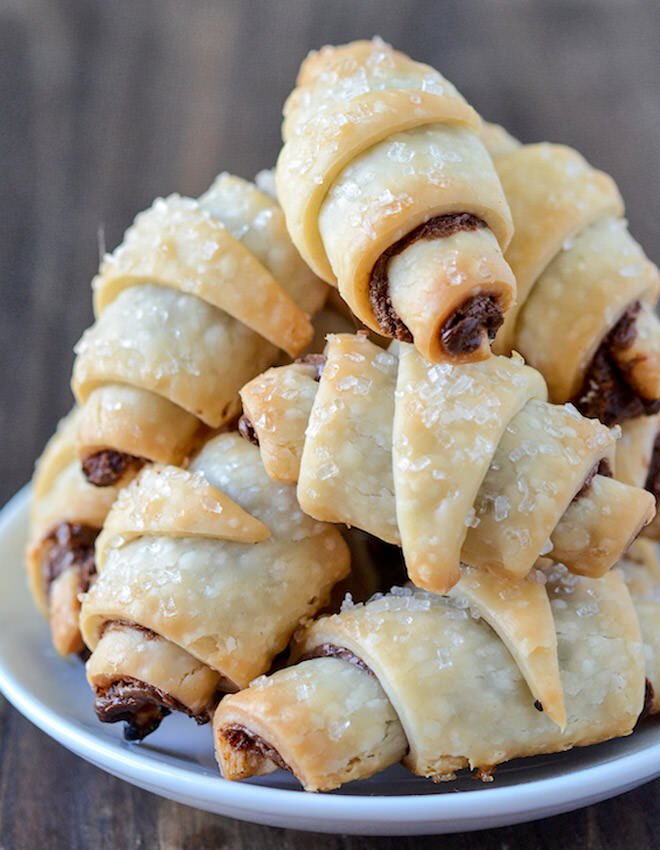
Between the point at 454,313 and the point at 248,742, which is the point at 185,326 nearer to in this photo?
the point at 454,313

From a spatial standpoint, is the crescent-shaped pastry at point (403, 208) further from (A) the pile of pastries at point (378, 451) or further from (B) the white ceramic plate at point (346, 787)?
(B) the white ceramic plate at point (346, 787)

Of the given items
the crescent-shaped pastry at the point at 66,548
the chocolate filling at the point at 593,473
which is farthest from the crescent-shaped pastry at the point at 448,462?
the crescent-shaped pastry at the point at 66,548

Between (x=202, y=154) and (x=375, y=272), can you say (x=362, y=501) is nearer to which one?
(x=375, y=272)

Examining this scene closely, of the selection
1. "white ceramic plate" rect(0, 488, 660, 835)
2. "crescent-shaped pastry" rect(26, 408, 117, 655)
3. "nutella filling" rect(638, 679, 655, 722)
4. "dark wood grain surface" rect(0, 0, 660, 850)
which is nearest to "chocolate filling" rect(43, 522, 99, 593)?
"crescent-shaped pastry" rect(26, 408, 117, 655)

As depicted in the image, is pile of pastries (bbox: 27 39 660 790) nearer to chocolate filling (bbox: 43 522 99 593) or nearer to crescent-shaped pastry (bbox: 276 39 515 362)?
crescent-shaped pastry (bbox: 276 39 515 362)

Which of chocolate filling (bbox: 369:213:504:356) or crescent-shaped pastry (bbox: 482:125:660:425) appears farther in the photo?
crescent-shaped pastry (bbox: 482:125:660:425)

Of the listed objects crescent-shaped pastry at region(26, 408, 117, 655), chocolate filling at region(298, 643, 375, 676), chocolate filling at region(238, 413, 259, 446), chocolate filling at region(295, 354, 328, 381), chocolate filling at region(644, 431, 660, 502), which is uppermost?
chocolate filling at region(295, 354, 328, 381)

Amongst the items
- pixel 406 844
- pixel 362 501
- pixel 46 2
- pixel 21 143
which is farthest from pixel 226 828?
pixel 46 2
